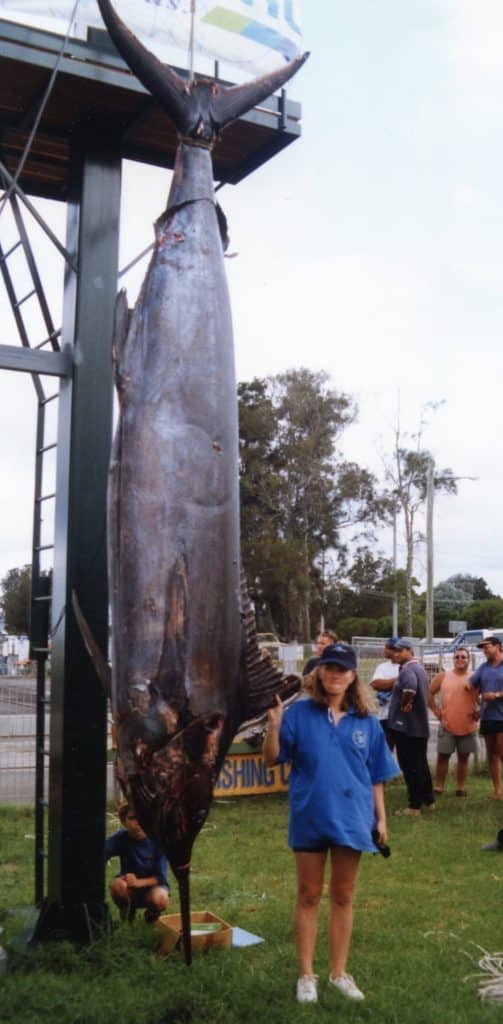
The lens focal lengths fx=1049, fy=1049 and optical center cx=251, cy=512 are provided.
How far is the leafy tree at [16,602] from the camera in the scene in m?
49.9

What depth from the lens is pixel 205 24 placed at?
464cm

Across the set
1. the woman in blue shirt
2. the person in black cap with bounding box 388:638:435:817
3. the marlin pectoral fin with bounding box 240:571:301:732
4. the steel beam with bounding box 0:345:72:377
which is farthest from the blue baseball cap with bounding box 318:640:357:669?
the person in black cap with bounding box 388:638:435:817

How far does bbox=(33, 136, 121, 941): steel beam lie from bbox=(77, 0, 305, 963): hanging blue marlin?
4.83 ft

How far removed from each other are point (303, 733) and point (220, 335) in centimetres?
182

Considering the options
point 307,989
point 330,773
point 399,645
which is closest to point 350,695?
point 330,773

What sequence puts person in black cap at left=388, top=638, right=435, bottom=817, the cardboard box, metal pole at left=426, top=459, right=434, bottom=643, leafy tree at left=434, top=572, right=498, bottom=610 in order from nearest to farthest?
1. the cardboard box
2. person in black cap at left=388, top=638, right=435, bottom=817
3. metal pole at left=426, top=459, right=434, bottom=643
4. leafy tree at left=434, top=572, right=498, bottom=610

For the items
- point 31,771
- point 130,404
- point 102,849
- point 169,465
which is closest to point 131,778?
point 169,465

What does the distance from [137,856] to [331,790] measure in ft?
4.39

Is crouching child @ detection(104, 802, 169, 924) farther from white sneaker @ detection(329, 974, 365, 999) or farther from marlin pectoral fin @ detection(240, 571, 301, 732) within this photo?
marlin pectoral fin @ detection(240, 571, 301, 732)

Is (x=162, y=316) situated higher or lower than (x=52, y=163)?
lower

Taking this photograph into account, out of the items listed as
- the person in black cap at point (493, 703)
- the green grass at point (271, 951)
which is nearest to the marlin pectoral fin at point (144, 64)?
the green grass at point (271, 951)

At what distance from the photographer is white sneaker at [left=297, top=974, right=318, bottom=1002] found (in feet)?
13.7

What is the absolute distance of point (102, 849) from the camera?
4.66 m

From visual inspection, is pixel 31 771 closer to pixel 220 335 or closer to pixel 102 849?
pixel 102 849
